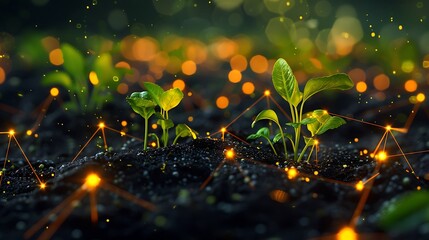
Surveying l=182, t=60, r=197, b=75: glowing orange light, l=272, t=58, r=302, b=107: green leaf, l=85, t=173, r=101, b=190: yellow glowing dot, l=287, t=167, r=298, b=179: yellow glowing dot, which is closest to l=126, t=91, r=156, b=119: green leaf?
l=85, t=173, r=101, b=190: yellow glowing dot

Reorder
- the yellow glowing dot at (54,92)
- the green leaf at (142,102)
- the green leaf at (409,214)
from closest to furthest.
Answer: the green leaf at (409,214), the green leaf at (142,102), the yellow glowing dot at (54,92)

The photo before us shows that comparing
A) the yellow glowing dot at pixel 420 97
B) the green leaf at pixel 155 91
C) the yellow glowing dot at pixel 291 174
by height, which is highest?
the green leaf at pixel 155 91

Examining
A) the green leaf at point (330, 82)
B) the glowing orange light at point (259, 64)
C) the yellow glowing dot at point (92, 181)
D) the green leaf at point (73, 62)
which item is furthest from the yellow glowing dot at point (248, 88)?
the yellow glowing dot at point (92, 181)

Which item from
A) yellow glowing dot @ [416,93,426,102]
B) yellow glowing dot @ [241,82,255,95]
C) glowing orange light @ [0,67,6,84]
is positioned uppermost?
glowing orange light @ [0,67,6,84]

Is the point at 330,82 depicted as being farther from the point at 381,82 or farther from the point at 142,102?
the point at 381,82

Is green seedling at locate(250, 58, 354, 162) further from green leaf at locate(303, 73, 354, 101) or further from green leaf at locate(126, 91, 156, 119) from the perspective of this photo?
green leaf at locate(126, 91, 156, 119)

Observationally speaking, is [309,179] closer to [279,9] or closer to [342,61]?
[342,61]

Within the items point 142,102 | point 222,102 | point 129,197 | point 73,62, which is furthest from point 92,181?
point 222,102

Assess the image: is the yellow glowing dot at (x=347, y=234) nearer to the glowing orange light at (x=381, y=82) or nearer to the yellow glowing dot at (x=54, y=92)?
the glowing orange light at (x=381, y=82)
